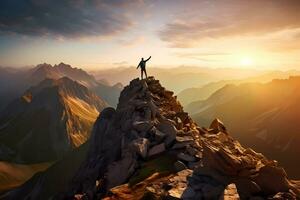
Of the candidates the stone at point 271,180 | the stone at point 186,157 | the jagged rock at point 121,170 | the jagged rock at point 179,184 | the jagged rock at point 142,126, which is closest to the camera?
the jagged rock at point 179,184

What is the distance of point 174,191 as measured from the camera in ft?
95.3

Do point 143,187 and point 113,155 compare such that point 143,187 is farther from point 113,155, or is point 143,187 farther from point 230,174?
point 113,155

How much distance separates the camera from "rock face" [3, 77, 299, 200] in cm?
3072

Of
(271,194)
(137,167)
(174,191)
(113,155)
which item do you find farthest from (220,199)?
(113,155)

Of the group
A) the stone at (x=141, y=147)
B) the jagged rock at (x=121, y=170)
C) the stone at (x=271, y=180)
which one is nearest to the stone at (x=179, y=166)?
the jagged rock at (x=121, y=170)

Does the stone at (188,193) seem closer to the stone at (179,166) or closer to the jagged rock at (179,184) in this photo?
the jagged rock at (179,184)

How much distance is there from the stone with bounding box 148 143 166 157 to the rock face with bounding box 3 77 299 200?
8 centimetres

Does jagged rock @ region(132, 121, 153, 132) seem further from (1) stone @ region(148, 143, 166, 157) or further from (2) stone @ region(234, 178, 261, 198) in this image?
(2) stone @ region(234, 178, 261, 198)

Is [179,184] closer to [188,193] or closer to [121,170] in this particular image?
[188,193]

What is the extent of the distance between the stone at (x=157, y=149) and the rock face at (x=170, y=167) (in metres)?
0.08

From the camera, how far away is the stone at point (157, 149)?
141 feet

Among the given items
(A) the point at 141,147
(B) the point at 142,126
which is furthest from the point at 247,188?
(B) the point at 142,126

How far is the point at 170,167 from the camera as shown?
127 feet

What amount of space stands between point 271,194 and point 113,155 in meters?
29.5
